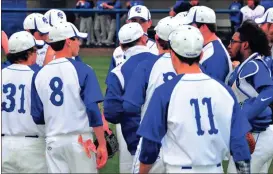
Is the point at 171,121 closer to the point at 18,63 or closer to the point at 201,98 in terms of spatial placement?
the point at 201,98

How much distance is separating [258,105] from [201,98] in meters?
1.61

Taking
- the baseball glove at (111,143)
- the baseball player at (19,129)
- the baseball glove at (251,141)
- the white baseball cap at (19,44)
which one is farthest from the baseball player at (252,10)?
the baseball player at (19,129)

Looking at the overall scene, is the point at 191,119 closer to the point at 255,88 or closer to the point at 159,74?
the point at 159,74

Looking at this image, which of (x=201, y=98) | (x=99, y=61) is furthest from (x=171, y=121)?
(x=99, y=61)

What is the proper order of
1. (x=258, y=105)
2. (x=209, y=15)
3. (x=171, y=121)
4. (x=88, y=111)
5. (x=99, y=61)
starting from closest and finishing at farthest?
1. (x=171, y=121)
2. (x=88, y=111)
3. (x=258, y=105)
4. (x=209, y=15)
5. (x=99, y=61)

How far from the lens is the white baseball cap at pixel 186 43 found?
4926mm

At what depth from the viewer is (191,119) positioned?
15.8 feet

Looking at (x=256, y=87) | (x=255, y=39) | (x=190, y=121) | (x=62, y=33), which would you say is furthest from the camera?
(x=255, y=39)

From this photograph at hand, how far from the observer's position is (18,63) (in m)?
6.51


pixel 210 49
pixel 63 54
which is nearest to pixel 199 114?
pixel 63 54

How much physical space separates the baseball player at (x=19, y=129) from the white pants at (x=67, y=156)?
0.37 m

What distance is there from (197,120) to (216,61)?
2.32 m

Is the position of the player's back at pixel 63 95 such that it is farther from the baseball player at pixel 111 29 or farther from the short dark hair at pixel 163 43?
the baseball player at pixel 111 29

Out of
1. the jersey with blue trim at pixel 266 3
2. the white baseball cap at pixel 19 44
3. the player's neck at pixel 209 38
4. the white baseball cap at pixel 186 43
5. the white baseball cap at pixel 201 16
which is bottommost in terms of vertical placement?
the jersey with blue trim at pixel 266 3
